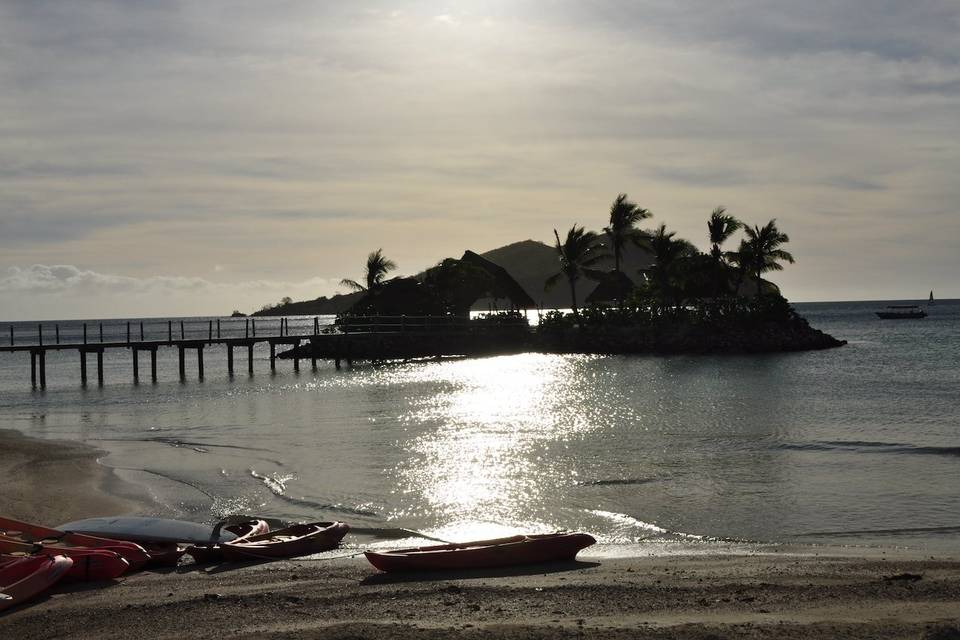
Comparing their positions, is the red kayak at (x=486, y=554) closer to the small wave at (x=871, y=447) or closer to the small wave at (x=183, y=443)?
the small wave at (x=871, y=447)

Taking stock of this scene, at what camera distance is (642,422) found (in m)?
24.9

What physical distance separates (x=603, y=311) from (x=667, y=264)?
4.94m

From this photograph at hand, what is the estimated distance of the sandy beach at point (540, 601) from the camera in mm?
7043

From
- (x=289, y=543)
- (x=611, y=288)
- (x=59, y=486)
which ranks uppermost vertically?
(x=611, y=288)

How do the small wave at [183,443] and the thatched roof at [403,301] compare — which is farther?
the thatched roof at [403,301]

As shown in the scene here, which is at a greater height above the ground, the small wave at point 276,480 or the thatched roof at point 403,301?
the thatched roof at point 403,301

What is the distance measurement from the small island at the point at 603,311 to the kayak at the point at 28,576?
44.1m

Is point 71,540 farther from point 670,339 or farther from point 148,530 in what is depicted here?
point 670,339

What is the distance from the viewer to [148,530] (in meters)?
10.8

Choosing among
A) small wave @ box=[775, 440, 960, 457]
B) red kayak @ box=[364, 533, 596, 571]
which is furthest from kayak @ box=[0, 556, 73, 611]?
small wave @ box=[775, 440, 960, 457]

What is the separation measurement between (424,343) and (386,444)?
33.1 meters

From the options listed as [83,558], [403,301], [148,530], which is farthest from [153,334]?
[83,558]

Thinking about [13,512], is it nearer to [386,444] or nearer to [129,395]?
[386,444]

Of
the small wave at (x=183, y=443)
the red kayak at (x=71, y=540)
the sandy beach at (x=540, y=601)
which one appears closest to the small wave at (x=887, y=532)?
the sandy beach at (x=540, y=601)
